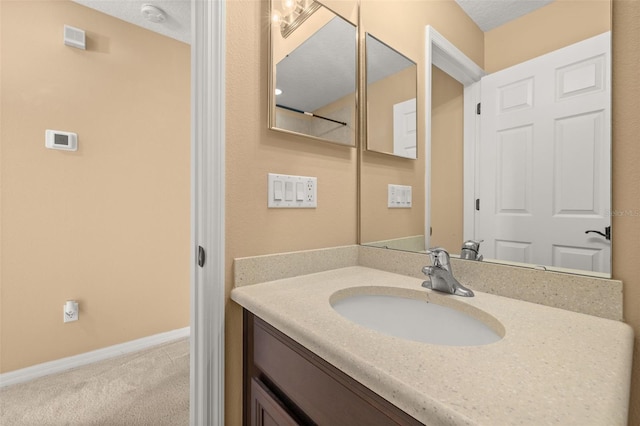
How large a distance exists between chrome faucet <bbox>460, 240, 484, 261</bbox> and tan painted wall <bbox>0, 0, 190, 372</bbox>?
218 centimetres

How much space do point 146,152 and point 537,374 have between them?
8.33 feet

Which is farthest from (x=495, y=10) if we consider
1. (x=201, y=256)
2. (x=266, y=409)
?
(x=266, y=409)

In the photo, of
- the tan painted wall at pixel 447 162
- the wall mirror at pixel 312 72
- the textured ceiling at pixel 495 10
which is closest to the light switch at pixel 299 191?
the wall mirror at pixel 312 72

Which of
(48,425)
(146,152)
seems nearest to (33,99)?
(146,152)

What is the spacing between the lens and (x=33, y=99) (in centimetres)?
180

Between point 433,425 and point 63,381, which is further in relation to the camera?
point 63,381

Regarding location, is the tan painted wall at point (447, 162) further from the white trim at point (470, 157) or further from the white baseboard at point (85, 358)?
the white baseboard at point (85, 358)

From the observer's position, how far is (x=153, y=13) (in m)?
1.98

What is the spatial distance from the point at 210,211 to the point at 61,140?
1.73 m

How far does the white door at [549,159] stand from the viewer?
0.66m

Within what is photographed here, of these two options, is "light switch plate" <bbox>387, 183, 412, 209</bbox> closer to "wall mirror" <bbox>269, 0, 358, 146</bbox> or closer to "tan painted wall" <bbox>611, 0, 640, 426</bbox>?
"wall mirror" <bbox>269, 0, 358, 146</bbox>

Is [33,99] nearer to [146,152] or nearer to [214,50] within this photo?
[146,152]

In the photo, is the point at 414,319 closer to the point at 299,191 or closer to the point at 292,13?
the point at 299,191

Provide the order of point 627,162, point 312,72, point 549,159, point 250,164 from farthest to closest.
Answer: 1. point 312,72
2. point 250,164
3. point 549,159
4. point 627,162
